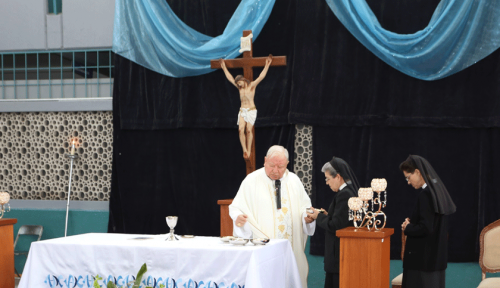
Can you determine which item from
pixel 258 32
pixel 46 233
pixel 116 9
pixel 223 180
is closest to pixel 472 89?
pixel 258 32

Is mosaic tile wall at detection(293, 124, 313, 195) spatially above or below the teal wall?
above

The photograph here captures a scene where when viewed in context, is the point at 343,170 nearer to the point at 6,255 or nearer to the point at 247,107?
the point at 247,107

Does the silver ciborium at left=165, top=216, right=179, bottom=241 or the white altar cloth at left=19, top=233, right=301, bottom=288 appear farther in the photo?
the silver ciborium at left=165, top=216, right=179, bottom=241

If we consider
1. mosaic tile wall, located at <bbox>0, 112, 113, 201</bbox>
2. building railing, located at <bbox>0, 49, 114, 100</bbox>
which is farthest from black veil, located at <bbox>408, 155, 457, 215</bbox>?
building railing, located at <bbox>0, 49, 114, 100</bbox>

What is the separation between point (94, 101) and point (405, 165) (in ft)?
15.1

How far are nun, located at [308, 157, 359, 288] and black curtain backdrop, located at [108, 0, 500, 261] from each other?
68.5 inches

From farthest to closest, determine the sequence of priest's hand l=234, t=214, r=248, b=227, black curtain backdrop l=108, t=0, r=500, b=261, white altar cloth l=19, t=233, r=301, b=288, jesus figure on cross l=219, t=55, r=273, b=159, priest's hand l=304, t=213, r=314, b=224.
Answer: black curtain backdrop l=108, t=0, r=500, b=261 < jesus figure on cross l=219, t=55, r=273, b=159 < priest's hand l=304, t=213, r=314, b=224 < priest's hand l=234, t=214, r=248, b=227 < white altar cloth l=19, t=233, r=301, b=288

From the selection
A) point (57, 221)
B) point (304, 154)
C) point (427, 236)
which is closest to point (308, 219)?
point (427, 236)

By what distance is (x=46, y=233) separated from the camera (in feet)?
24.9

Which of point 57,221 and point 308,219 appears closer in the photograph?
point 308,219

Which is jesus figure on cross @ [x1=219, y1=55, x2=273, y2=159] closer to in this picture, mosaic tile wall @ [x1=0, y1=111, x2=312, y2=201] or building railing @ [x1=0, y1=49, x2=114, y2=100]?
mosaic tile wall @ [x1=0, y1=111, x2=312, y2=201]

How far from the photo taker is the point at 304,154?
669 centimetres

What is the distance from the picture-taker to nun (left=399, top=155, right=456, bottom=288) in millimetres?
4211

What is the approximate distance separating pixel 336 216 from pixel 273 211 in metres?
0.64
